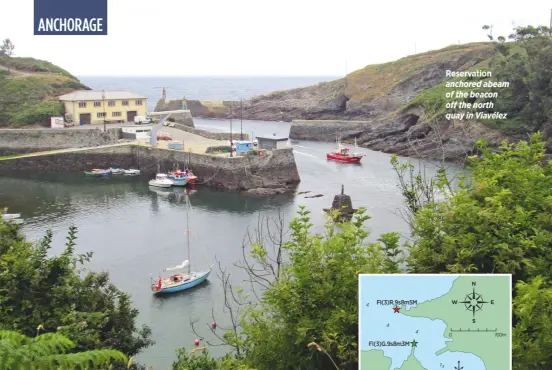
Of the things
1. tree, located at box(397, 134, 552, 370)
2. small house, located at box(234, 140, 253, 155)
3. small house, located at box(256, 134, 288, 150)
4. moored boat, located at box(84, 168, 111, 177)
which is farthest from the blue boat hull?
moored boat, located at box(84, 168, 111, 177)

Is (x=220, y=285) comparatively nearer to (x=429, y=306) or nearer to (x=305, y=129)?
(x=429, y=306)

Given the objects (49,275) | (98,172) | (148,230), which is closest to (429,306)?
(49,275)

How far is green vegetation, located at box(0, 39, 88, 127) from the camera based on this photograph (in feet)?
143

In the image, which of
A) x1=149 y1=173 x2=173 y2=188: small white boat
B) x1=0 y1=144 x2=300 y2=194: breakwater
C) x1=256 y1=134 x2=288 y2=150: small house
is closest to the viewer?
x1=149 y1=173 x2=173 y2=188: small white boat

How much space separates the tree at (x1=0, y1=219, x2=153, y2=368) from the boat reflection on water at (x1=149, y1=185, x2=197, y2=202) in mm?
19679

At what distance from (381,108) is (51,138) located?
30680mm

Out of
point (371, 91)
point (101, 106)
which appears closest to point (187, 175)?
point (101, 106)

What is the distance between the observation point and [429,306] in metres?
3.67

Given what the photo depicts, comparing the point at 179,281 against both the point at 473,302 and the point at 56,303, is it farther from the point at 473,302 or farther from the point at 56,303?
the point at 473,302

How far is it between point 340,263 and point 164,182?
26.4 metres

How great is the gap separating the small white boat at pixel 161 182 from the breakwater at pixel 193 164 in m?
1.98

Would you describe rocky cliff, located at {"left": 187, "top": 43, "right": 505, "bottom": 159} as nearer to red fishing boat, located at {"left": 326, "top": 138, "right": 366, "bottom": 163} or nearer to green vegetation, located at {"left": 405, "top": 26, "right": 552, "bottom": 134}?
green vegetation, located at {"left": 405, "top": 26, "right": 552, "bottom": 134}

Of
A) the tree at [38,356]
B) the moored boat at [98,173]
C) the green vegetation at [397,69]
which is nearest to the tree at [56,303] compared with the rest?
the tree at [38,356]

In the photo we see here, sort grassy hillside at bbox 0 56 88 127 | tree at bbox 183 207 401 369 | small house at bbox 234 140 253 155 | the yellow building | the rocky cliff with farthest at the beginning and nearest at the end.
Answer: the yellow building → grassy hillside at bbox 0 56 88 127 → the rocky cliff → small house at bbox 234 140 253 155 → tree at bbox 183 207 401 369
